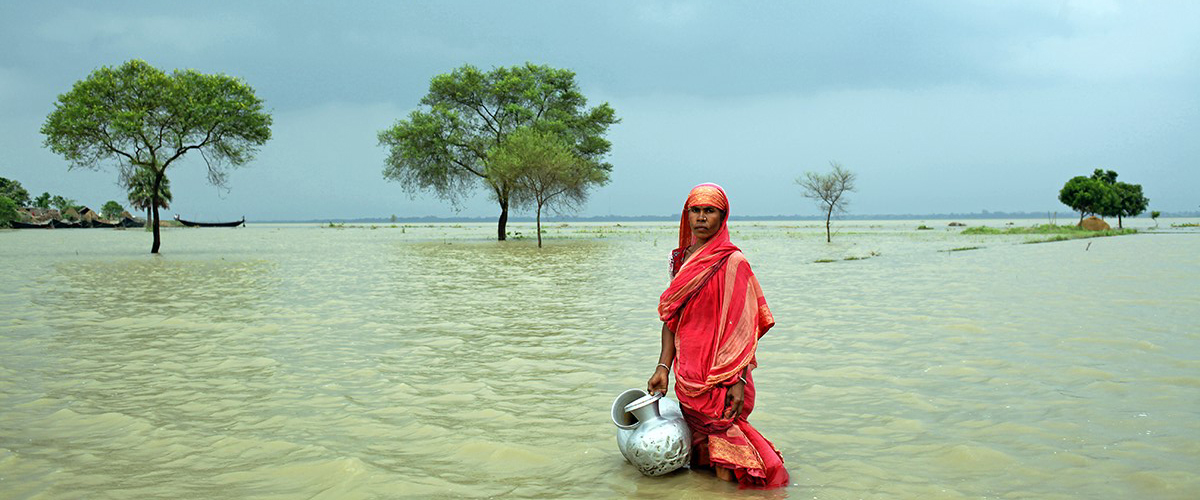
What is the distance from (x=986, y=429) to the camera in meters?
4.87

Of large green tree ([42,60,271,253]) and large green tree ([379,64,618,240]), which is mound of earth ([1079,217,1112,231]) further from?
large green tree ([42,60,271,253])

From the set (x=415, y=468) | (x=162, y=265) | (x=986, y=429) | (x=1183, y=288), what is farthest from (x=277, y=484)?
(x=162, y=265)

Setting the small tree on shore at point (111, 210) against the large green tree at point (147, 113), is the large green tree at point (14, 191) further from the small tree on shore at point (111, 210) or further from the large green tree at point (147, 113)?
the large green tree at point (147, 113)

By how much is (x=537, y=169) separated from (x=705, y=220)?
33.7 metres

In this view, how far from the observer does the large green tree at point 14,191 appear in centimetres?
7531

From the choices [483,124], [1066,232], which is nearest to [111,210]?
[483,124]

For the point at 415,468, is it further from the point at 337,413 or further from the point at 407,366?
the point at 407,366

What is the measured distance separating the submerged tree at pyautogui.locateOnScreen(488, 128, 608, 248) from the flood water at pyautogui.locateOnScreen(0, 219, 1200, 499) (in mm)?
23971

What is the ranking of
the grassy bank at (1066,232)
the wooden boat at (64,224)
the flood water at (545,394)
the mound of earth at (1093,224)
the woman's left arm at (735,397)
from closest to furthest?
the woman's left arm at (735,397)
the flood water at (545,394)
the grassy bank at (1066,232)
the mound of earth at (1093,224)
the wooden boat at (64,224)

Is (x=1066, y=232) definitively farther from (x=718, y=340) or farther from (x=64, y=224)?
(x=64, y=224)

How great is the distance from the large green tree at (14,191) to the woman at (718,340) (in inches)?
3610

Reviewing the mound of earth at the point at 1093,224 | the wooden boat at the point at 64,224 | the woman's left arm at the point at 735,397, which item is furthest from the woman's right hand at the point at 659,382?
the wooden boat at the point at 64,224

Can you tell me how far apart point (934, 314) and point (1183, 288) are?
5914 mm

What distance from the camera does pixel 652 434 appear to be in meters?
3.85
